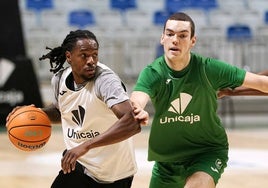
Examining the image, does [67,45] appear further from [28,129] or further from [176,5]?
[176,5]

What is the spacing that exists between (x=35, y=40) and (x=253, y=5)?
6.74m

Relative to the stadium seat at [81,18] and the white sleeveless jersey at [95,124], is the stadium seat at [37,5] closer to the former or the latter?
the stadium seat at [81,18]

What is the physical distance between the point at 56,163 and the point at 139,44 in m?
6.84

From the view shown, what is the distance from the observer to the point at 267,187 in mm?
8219

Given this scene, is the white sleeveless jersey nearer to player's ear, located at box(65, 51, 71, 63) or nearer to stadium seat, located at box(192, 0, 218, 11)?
player's ear, located at box(65, 51, 71, 63)

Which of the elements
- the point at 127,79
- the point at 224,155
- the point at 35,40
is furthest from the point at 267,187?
the point at 35,40

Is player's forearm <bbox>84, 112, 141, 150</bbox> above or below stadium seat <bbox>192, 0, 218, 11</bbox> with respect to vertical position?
above

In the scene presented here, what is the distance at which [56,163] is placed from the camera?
1014 centimetres

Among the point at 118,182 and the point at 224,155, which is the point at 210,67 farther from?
the point at 118,182

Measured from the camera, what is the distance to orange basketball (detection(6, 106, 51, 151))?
193 inches

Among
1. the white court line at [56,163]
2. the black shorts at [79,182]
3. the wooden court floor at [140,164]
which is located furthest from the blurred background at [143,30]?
the black shorts at [79,182]

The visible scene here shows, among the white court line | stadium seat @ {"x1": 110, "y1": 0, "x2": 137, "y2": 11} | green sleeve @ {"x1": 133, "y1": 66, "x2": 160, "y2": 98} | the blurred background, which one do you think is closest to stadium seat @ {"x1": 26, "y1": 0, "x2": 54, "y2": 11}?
the blurred background

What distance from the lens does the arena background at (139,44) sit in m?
11.3

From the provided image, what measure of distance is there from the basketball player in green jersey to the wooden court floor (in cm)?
302
